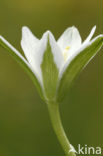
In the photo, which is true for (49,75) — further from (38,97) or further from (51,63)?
(38,97)

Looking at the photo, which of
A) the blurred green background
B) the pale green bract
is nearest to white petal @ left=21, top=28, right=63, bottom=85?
the pale green bract

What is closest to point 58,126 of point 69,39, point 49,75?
point 49,75

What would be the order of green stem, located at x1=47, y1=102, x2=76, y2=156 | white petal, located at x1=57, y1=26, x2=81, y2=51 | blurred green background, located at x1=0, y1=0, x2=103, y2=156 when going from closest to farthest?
green stem, located at x1=47, y1=102, x2=76, y2=156
white petal, located at x1=57, y1=26, x2=81, y2=51
blurred green background, located at x1=0, y1=0, x2=103, y2=156

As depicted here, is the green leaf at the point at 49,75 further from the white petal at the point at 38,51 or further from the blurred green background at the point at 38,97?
the blurred green background at the point at 38,97

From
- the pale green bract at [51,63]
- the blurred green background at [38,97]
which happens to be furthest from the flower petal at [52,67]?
the blurred green background at [38,97]

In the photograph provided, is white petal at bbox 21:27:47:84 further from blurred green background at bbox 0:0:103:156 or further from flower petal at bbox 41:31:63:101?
blurred green background at bbox 0:0:103:156

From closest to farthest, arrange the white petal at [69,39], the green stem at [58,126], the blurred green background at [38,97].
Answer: the green stem at [58,126], the white petal at [69,39], the blurred green background at [38,97]

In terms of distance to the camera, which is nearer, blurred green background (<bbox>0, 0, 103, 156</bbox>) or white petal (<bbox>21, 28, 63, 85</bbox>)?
white petal (<bbox>21, 28, 63, 85</bbox>)
